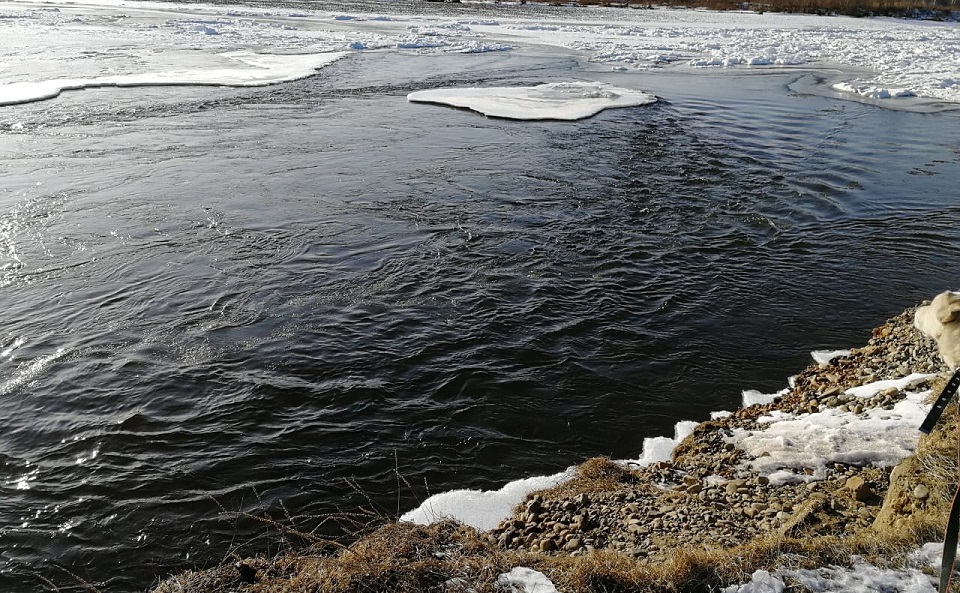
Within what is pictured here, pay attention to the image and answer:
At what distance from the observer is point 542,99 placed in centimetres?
2009

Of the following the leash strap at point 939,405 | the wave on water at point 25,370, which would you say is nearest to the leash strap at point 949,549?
the leash strap at point 939,405

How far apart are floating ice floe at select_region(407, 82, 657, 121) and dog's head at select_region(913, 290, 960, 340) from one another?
602 inches

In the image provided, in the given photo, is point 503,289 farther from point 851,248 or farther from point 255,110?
point 255,110

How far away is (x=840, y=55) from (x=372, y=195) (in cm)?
2895

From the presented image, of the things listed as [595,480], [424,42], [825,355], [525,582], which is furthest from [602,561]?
[424,42]

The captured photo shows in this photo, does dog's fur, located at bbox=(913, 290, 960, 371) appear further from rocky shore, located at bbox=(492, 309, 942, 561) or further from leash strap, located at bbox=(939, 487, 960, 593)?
rocky shore, located at bbox=(492, 309, 942, 561)

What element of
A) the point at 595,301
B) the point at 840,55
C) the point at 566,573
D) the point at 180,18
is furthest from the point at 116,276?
the point at 180,18

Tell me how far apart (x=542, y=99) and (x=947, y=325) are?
17.9 metres

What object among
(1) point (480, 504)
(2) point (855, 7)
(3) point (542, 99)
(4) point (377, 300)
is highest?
(2) point (855, 7)

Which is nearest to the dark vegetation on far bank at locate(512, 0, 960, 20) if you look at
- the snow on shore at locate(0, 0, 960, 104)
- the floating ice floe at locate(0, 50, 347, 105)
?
the snow on shore at locate(0, 0, 960, 104)

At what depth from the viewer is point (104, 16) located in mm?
42719

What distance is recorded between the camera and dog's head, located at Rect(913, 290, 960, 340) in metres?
3.36

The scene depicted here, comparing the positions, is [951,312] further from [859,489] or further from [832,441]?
[832,441]

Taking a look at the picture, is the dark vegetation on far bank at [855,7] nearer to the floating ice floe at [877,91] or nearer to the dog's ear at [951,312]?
the floating ice floe at [877,91]
